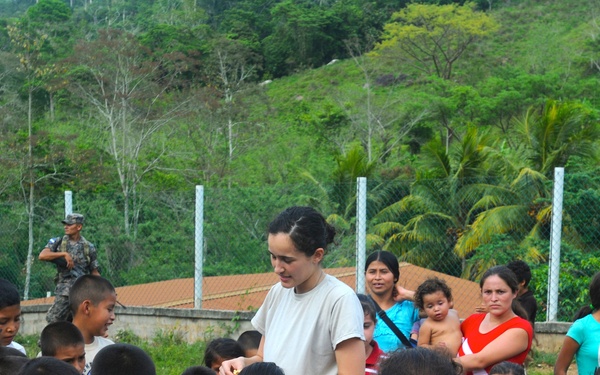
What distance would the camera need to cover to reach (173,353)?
7984mm

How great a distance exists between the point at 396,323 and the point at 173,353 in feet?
13.4

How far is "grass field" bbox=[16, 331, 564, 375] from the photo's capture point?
22.6ft

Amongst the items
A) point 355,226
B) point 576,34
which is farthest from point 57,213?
point 576,34

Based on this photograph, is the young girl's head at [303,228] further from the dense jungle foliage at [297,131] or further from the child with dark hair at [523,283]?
the dense jungle foliage at [297,131]

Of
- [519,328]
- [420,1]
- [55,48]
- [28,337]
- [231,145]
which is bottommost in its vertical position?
[28,337]

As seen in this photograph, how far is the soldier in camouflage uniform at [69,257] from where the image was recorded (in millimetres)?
7418

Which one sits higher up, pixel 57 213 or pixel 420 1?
pixel 420 1

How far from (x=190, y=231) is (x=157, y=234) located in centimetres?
61

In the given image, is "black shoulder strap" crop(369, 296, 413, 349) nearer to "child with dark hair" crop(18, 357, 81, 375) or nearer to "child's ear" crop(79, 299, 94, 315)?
"child's ear" crop(79, 299, 94, 315)

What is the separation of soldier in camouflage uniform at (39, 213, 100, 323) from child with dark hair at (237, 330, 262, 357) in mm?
3283

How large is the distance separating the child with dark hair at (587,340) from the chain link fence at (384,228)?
3.41 metres

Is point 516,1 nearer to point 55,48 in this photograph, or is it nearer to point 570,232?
point 55,48

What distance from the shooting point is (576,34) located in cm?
4228

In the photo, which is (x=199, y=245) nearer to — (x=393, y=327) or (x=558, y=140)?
(x=393, y=327)
